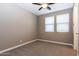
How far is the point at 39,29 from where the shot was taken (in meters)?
2.06

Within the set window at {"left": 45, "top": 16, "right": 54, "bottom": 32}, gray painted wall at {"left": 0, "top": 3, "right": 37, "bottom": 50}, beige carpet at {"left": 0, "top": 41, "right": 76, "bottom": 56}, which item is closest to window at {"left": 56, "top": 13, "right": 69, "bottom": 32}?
window at {"left": 45, "top": 16, "right": 54, "bottom": 32}

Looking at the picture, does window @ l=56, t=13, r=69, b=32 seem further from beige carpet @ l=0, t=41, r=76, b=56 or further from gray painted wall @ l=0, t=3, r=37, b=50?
gray painted wall @ l=0, t=3, r=37, b=50

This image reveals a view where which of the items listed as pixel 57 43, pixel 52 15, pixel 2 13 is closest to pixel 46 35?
pixel 57 43

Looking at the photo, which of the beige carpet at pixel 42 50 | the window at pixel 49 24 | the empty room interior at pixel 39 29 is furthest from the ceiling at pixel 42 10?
the beige carpet at pixel 42 50

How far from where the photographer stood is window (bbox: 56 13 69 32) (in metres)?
1.94

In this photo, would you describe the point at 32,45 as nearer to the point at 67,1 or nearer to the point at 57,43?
the point at 57,43

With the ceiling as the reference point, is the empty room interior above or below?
below

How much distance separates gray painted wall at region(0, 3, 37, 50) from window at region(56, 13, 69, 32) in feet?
1.73

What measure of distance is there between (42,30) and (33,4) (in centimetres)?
61

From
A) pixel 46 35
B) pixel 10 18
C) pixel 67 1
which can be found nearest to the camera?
pixel 67 1

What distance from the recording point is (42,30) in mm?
2080

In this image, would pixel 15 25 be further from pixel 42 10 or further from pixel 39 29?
pixel 42 10

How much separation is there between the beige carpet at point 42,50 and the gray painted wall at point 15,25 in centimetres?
15

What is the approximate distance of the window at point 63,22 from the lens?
194 cm
